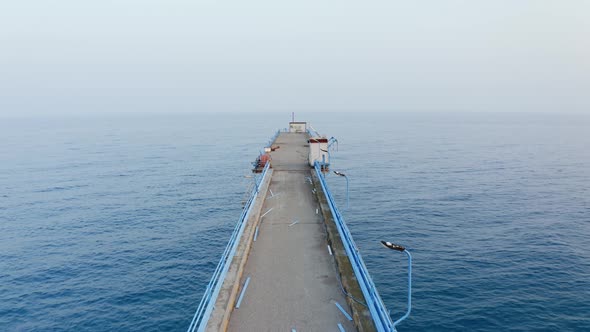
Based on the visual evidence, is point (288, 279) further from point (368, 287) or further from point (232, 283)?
point (368, 287)

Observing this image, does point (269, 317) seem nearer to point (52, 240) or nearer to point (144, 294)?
point (144, 294)

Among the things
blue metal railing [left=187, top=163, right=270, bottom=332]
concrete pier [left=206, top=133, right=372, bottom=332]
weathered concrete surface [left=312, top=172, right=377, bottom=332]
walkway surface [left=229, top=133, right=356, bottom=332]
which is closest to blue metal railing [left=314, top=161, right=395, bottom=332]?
weathered concrete surface [left=312, top=172, right=377, bottom=332]

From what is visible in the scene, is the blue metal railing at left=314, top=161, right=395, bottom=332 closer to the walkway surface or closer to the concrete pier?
the concrete pier

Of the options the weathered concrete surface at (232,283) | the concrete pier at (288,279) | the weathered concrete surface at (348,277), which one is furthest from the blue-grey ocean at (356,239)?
A: the concrete pier at (288,279)

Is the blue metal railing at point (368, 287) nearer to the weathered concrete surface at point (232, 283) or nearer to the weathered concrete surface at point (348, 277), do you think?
the weathered concrete surface at point (348, 277)

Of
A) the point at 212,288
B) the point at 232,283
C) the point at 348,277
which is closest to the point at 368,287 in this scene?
the point at 348,277
